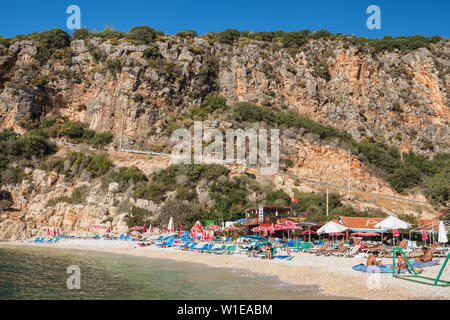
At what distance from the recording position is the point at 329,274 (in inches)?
585

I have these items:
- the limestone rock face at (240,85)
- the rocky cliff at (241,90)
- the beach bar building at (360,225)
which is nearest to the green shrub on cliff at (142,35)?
the limestone rock face at (240,85)

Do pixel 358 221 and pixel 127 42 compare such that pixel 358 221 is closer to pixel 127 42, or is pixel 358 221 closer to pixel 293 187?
pixel 293 187

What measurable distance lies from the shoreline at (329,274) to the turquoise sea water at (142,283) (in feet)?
2.64

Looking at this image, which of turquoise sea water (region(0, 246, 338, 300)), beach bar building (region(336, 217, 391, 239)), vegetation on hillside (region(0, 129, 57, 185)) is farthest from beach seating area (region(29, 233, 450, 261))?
vegetation on hillside (region(0, 129, 57, 185))

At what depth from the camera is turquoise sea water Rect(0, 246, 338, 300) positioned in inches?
472

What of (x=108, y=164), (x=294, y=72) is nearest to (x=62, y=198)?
(x=108, y=164)

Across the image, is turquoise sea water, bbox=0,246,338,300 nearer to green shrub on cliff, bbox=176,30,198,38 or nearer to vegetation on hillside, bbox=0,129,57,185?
vegetation on hillside, bbox=0,129,57,185

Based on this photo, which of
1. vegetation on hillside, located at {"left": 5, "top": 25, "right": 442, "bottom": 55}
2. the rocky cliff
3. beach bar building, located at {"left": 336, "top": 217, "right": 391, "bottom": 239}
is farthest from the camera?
vegetation on hillside, located at {"left": 5, "top": 25, "right": 442, "bottom": 55}

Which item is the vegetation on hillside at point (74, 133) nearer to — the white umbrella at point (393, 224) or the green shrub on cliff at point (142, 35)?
the green shrub on cliff at point (142, 35)

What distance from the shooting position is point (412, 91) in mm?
64500

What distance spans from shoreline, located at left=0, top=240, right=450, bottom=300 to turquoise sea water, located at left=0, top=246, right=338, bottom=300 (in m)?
0.80

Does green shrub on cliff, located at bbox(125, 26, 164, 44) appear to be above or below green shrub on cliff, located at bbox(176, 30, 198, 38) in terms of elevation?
below

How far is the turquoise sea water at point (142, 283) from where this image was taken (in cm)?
1198

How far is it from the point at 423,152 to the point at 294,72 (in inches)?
934
